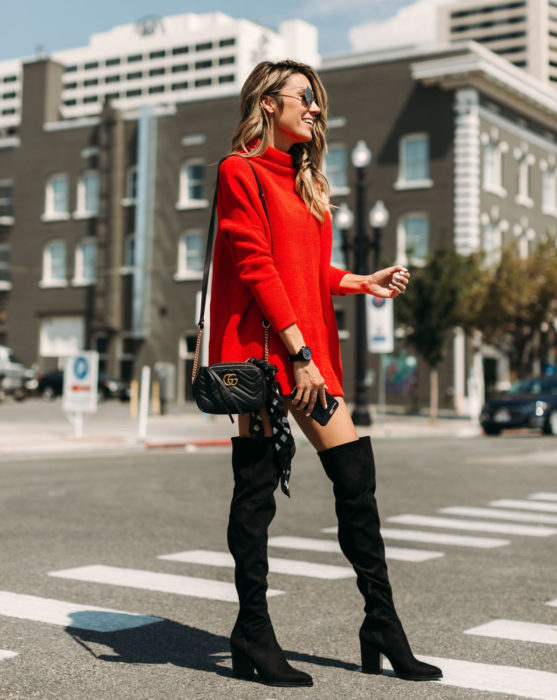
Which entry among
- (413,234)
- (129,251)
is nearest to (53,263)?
(129,251)

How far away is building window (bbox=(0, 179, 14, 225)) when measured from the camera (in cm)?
5253

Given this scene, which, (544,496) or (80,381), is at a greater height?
(80,381)

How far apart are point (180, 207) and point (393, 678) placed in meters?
44.3

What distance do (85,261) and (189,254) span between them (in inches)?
211

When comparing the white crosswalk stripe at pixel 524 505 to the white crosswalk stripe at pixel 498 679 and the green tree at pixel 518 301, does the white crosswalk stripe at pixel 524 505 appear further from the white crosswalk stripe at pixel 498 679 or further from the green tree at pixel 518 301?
the green tree at pixel 518 301

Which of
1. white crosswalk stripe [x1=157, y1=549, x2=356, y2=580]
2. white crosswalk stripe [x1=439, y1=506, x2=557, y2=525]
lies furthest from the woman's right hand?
white crosswalk stripe [x1=439, y1=506, x2=557, y2=525]

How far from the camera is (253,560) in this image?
4.05 meters

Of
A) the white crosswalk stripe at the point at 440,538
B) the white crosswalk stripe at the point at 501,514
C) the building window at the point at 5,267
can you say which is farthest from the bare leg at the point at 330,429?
the building window at the point at 5,267

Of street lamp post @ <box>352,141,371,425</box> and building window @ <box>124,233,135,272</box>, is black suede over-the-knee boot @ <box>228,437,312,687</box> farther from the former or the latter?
building window @ <box>124,233,135,272</box>

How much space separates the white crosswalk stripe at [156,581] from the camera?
19.5 feet

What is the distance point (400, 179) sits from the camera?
42844mm

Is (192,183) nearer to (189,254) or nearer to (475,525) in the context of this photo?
(189,254)

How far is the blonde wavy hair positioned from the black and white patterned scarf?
0.68 meters

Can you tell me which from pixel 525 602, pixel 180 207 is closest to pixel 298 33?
pixel 180 207
